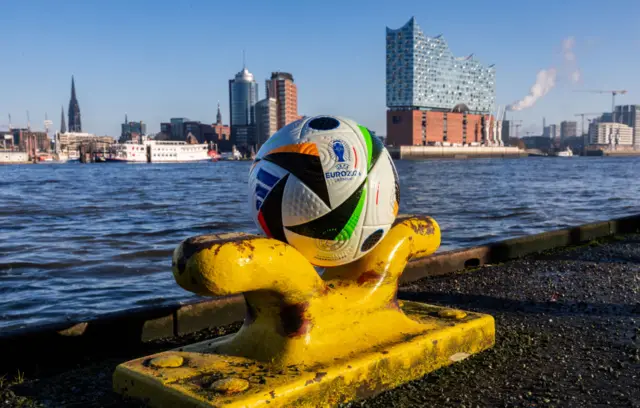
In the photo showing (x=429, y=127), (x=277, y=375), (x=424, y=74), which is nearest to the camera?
(x=277, y=375)

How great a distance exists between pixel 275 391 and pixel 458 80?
169677mm

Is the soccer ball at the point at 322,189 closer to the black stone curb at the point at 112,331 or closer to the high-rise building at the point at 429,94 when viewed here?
the black stone curb at the point at 112,331

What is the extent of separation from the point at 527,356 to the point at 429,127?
143 metres

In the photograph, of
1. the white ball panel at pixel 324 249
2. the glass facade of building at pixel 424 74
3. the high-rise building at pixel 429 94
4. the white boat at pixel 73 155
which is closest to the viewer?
the white ball panel at pixel 324 249

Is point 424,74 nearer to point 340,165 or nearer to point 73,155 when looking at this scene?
point 73,155

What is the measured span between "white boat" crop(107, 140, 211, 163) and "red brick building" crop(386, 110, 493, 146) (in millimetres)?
46250

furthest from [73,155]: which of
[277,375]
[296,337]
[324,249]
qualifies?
[277,375]

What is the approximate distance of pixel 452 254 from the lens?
25.5 ft

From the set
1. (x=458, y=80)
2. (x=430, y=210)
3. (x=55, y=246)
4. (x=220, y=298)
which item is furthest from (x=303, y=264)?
(x=458, y=80)

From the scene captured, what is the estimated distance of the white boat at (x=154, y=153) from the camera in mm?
121000

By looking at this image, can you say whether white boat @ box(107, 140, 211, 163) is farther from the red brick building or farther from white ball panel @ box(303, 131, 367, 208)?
white ball panel @ box(303, 131, 367, 208)

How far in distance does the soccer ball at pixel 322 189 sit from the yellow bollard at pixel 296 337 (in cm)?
22

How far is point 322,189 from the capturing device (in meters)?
3.58

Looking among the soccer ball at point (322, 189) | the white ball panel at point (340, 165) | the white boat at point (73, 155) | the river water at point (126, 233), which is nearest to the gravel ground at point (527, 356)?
the soccer ball at point (322, 189)
